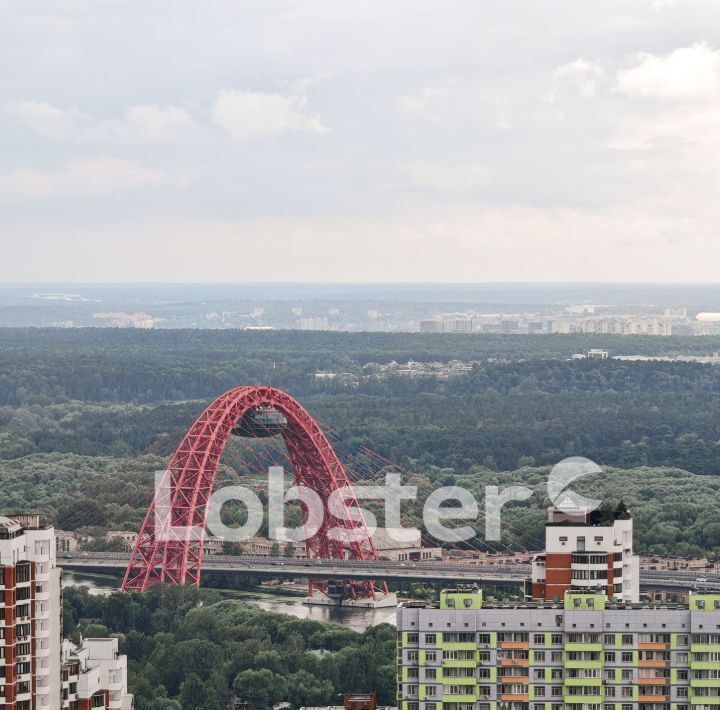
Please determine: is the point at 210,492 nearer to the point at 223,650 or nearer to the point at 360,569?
the point at 360,569

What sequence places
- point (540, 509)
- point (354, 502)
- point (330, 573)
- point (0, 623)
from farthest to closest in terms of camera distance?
point (540, 509)
point (354, 502)
point (330, 573)
point (0, 623)

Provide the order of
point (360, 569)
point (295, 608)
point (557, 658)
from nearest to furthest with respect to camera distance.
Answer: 1. point (557, 658)
2. point (295, 608)
3. point (360, 569)

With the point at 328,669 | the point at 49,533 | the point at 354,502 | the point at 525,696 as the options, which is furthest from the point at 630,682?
the point at 354,502

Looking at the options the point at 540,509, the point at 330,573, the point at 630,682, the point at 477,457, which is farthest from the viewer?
the point at 477,457

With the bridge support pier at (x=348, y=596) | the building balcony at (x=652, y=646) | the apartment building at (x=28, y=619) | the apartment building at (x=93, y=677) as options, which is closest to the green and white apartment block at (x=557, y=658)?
the building balcony at (x=652, y=646)

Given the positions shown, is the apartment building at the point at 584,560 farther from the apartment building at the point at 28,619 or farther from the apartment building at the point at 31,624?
the apartment building at the point at 28,619

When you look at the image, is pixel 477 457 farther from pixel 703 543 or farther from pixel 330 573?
pixel 330 573

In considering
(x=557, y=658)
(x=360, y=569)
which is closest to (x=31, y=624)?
(x=557, y=658)
